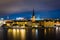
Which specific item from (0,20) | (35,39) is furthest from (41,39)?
(0,20)

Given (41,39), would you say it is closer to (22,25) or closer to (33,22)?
(33,22)

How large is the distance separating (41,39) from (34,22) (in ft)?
5.70

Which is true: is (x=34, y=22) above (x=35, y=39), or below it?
above

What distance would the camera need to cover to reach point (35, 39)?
560 cm

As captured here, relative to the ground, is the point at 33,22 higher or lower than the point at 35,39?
higher

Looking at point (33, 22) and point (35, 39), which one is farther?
point (33, 22)

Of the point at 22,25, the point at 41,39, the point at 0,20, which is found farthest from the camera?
→ the point at 22,25

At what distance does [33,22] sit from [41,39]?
173cm

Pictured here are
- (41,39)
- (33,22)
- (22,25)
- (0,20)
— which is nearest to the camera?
(41,39)

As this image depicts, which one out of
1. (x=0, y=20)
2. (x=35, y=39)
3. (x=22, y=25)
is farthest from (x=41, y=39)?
(x=22, y=25)

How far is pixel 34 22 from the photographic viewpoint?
23.4 ft

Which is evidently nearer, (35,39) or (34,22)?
(35,39)

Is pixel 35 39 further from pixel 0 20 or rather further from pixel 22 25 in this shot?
pixel 22 25

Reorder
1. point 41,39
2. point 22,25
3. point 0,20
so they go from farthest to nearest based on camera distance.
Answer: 1. point 22,25
2. point 0,20
3. point 41,39
